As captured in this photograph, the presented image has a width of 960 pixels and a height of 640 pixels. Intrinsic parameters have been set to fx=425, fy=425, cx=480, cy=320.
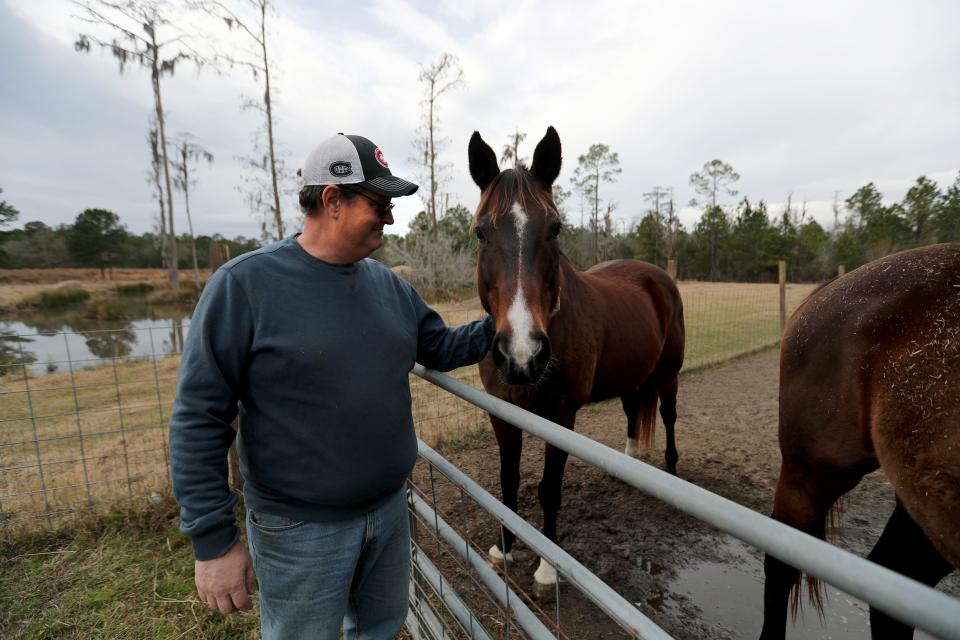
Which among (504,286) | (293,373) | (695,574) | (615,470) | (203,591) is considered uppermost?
(504,286)

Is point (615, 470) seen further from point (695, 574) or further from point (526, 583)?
point (695, 574)

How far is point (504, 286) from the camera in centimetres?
180

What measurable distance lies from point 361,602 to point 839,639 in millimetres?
2602

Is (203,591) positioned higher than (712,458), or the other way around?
(203,591)

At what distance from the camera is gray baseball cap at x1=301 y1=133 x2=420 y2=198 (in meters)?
1.34

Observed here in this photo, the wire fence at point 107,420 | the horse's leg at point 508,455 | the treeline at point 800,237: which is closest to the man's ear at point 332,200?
the horse's leg at point 508,455

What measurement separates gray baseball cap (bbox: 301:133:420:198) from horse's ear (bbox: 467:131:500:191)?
2.83 feet

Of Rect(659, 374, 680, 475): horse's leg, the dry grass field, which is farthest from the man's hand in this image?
the dry grass field

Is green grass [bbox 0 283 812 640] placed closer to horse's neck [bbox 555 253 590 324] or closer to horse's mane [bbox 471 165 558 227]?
horse's neck [bbox 555 253 590 324]

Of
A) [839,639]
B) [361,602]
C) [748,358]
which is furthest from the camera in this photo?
[748,358]

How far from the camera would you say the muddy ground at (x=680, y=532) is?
8.18 ft

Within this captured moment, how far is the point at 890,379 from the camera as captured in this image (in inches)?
61.5

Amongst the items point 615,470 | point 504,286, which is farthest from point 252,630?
point 615,470

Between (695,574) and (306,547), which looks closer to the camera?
(306,547)
